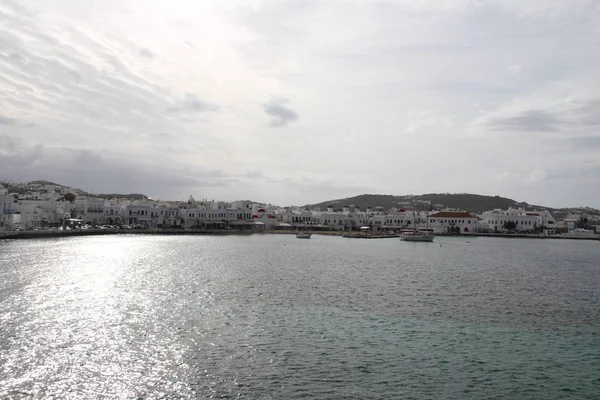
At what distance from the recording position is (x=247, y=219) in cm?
11650

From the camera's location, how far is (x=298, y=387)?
12531 mm

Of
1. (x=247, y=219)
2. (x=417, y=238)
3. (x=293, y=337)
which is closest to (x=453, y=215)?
(x=417, y=238)

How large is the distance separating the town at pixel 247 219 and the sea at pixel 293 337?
72679 millimetres

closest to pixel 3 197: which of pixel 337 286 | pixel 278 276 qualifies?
pixel 278 276

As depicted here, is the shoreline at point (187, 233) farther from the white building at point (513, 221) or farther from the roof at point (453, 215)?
the white building at point (513, 221)

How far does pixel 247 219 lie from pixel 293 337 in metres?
100

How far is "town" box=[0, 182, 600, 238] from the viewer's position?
10169 centimetres

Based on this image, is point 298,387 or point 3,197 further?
point 3,197

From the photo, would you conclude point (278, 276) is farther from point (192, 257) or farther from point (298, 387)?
point (298, 387)

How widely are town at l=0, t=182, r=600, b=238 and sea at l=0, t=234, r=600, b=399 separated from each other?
72.7 metres

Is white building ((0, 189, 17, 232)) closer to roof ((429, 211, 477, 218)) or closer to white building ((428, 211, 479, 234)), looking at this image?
white building ((428, 211, 479, 234))

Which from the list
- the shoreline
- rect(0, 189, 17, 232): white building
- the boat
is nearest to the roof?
the shoreline

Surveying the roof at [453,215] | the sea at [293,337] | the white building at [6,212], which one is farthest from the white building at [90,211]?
the sea at [293,337]

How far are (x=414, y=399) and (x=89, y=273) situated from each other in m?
26.2
